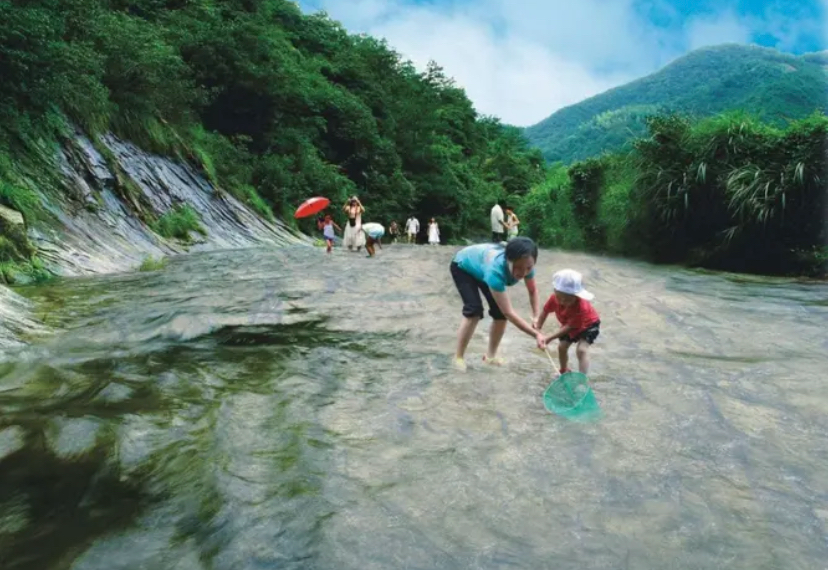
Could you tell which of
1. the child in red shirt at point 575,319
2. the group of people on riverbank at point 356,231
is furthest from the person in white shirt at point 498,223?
the child in red shirt at point 575,319

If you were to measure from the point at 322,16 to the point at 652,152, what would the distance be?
138ft

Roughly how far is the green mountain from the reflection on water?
42.6 meters

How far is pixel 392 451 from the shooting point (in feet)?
13.3

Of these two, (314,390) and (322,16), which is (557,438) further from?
(322,16)

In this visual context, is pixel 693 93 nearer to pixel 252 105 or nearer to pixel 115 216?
pixel 252 105

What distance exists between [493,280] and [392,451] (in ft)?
6.58

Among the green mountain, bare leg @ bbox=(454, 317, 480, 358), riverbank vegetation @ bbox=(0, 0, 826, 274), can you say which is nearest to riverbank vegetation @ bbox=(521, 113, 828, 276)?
riverbank vegetation @ bbox=(0, 0, 826, 274)

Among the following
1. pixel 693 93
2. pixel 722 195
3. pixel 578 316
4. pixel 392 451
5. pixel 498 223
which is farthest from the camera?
pixel 693 93

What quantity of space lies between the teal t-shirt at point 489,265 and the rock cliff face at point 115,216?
4.22 meters

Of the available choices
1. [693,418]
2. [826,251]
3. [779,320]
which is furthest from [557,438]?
[826,251]

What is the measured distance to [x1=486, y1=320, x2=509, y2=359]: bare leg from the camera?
6035 mm

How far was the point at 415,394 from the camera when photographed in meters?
5.24

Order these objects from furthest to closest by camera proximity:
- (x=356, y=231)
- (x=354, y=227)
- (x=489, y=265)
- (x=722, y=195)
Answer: (x=356, y=231), (x=354, y=227), (x=722, y=195), (x=489, y=265)

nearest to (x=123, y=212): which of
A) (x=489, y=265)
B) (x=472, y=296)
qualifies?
(x=472, y=296)
